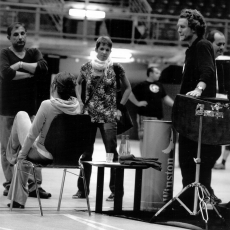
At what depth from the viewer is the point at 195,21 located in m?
6.22

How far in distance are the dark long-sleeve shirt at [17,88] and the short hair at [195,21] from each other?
162cm

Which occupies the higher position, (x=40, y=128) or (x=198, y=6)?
(x=198, y=6)

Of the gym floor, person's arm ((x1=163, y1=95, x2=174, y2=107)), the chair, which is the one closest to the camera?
the gym floor

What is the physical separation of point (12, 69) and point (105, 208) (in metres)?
1.67

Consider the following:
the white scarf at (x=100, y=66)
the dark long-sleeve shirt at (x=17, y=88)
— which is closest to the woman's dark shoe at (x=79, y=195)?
the dark long-sleeve shirt at (x=17, y=88)

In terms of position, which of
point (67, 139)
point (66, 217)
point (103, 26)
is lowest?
point (66, 217)

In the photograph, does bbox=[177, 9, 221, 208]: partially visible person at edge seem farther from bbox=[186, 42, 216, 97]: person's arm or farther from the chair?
the chair

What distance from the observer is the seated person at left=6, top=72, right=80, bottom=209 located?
5836 mm

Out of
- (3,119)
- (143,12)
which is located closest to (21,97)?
(3,119)

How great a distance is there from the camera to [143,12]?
11.3 meters

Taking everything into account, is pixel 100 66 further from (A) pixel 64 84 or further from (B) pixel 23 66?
(A) pixel 64 84

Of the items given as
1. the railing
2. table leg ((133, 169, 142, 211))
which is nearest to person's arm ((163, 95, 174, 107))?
the railing

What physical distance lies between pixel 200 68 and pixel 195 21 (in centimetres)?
48

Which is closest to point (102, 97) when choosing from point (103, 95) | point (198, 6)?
point (103, 95)
